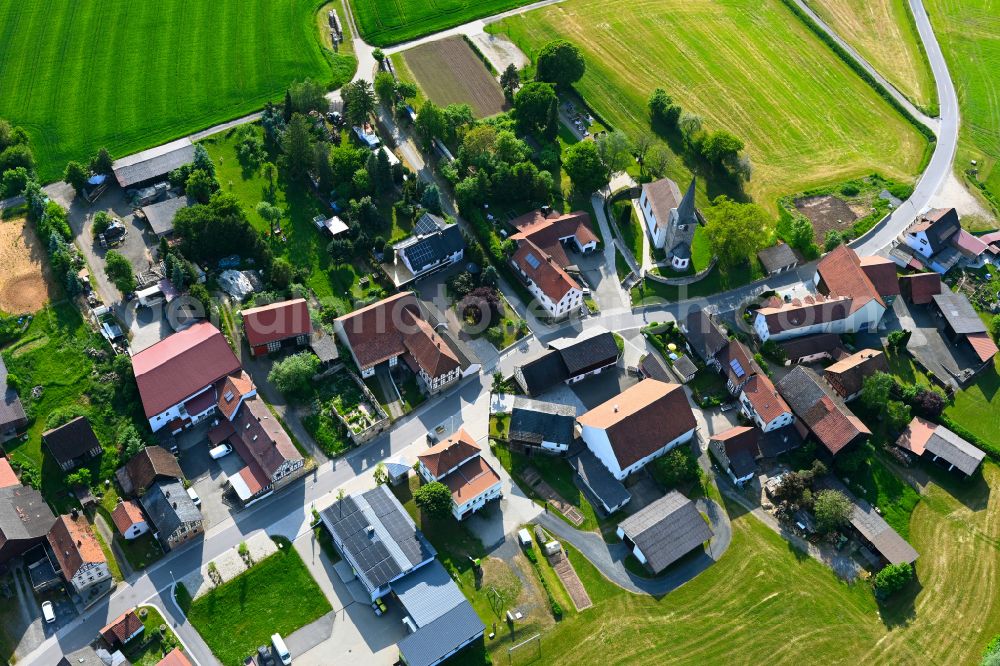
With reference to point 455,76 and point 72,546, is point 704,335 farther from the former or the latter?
point 72,546

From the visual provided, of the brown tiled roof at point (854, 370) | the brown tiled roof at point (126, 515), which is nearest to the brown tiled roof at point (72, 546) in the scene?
the brown tiled roof at point (126, 515)

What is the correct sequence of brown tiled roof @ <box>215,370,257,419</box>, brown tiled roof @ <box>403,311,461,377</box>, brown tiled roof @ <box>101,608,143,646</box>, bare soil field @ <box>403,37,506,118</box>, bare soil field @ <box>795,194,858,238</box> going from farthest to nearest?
1. bare soil field @ <box>403,37,506,118</box>
2. bare soil field @ <box>795,194,858,238</box>
3. brown tiled roof @ <box>403,311,461,377</box>
4. brown tiled roof @ <box>215,370,257,419</box>
5. brown tiled roof @ <box>101,608,143,646</box>

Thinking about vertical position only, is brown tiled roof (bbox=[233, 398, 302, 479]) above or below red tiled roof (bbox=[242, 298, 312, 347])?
below

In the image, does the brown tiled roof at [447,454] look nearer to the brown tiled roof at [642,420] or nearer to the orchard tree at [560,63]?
the brown tiled roof at [642,420]

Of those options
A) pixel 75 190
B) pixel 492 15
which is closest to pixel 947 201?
pixel 492 15

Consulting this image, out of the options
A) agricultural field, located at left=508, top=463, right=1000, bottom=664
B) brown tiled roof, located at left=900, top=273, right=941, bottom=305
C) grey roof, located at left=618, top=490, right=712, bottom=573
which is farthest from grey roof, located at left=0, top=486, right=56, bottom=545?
brown tiled roof, located at left=900, top=273, right=941, bottom=305

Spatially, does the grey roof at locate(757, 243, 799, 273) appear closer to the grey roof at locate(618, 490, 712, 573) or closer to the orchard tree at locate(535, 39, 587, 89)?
the grey roof at locate(618, 490, 712, 573)

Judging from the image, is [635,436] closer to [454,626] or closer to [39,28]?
[454,626]
